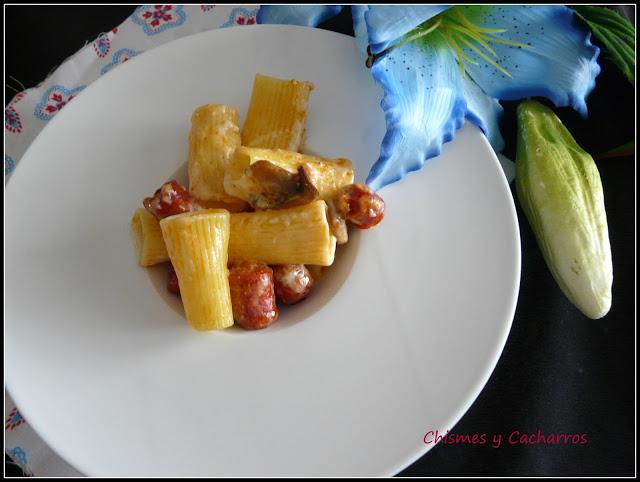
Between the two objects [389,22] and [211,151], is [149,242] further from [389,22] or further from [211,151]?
[389,22]

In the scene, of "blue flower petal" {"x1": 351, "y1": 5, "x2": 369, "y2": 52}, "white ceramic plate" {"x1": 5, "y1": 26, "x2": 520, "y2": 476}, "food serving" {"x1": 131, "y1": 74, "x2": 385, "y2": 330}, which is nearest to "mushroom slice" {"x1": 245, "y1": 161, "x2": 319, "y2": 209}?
"food serving" {"x1": 131, "y1": 74, "x2": 385, "y2": 330}

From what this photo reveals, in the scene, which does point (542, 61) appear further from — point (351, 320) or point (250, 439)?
point (250, 439)

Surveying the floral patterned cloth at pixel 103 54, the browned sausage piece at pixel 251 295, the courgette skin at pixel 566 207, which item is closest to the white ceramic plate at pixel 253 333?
the browned sausage piece at pixel 251 295

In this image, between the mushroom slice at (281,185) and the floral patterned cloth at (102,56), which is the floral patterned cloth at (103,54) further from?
the mushroom slice at (281,185)

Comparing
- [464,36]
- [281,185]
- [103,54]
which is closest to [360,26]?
[464,36]

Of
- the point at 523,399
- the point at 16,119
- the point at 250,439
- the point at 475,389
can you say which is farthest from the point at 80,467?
the point at 16,119

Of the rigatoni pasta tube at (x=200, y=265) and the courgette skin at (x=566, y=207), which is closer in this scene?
the rigatoni pasta tube at (x=200, y=265)
